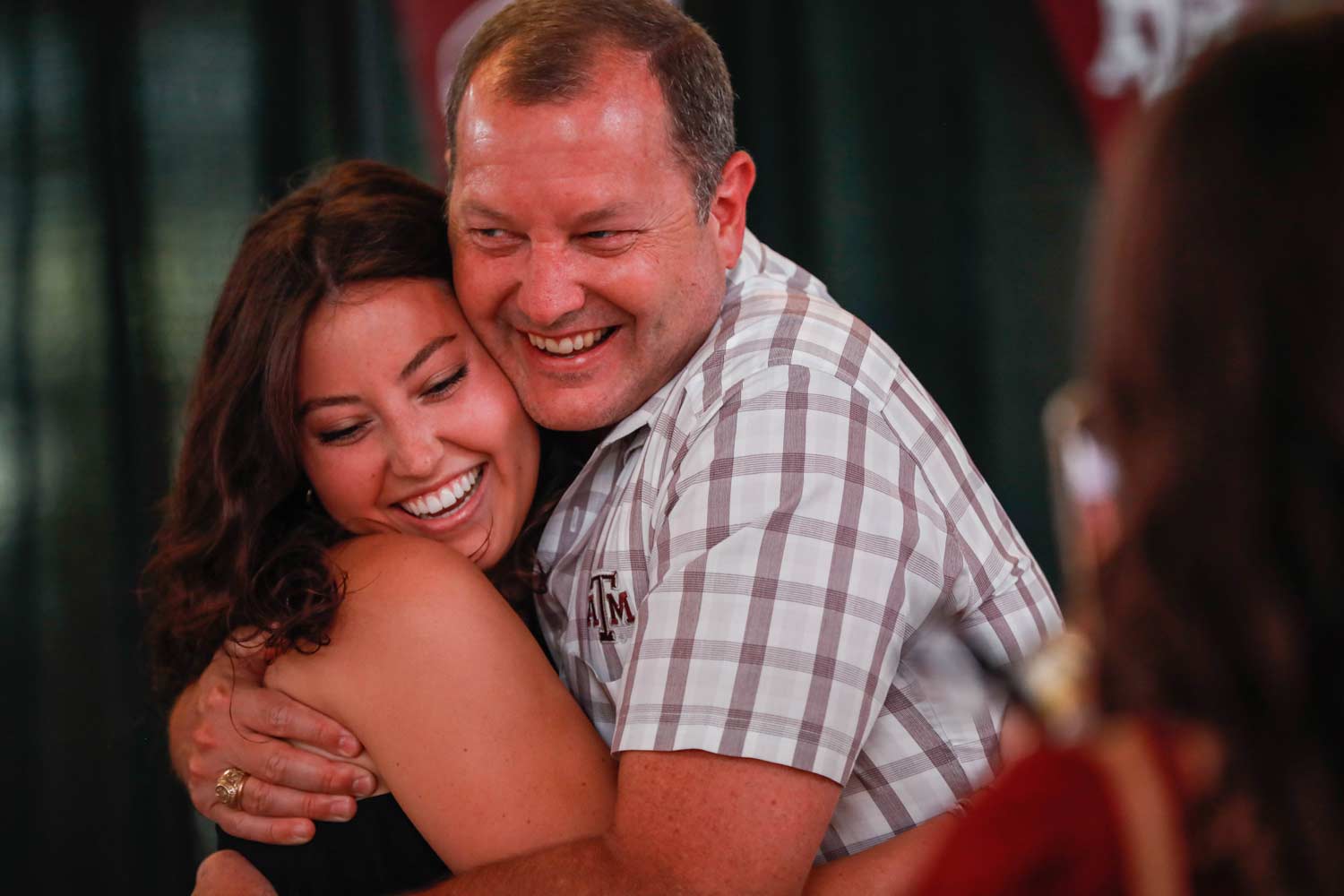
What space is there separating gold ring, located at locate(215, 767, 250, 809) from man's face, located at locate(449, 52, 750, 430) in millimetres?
631

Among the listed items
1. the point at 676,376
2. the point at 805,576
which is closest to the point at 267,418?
the point at 676,376

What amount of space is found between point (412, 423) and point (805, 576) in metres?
0.69

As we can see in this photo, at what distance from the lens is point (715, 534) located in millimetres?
1559

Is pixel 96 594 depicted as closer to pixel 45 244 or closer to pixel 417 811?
pixel 45 244

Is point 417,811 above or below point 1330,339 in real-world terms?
below

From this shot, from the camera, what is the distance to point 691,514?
5.23 feet

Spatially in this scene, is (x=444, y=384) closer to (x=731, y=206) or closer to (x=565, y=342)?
(x=565, y=342)

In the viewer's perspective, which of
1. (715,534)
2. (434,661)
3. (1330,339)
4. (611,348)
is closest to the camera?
(1330,339)

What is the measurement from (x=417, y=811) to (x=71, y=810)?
181 cm

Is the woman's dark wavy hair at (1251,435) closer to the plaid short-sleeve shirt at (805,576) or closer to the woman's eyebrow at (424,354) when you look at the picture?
the plaid short-sleeve shirt at (805,576)

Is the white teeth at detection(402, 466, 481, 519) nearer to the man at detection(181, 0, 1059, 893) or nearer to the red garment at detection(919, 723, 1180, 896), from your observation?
the man at detection(181, 0, 1059, 893)

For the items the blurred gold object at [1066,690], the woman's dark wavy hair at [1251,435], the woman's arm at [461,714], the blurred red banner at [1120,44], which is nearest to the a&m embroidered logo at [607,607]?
the woman's arm at [461,714]

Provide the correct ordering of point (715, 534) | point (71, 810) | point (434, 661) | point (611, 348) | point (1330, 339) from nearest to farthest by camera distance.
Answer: point (1330, 339) → point (715, 534) → point (434, 661) → point (611, 348) → point (71, 810)

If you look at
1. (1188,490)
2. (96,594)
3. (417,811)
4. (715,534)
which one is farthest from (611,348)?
(96,594)
